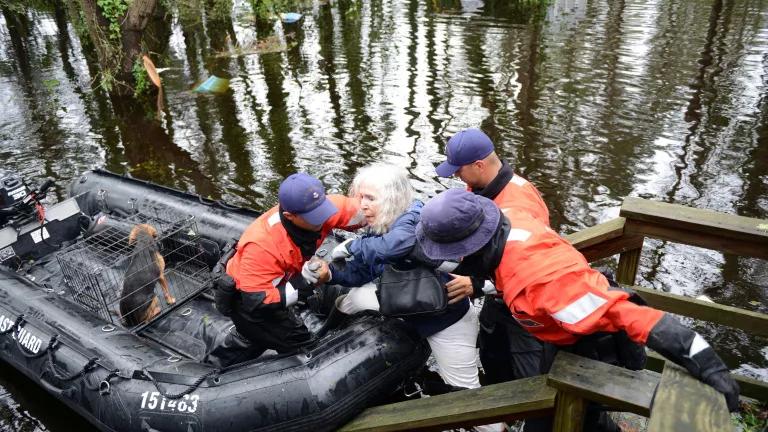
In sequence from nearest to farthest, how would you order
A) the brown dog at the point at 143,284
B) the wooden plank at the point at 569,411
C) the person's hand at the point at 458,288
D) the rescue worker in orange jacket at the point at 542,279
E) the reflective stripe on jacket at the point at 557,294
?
the rescue worker in orange jacket at the point at 542,279 < the reflective stripe on jacket at the point at 557,294 < the wooden plank at the point at 569,411 < the person's hand at the point at 458,288 < the brown dog at the point at 143,284

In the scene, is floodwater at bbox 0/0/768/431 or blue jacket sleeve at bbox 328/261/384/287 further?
floodwater at bbox 0/0/768/431

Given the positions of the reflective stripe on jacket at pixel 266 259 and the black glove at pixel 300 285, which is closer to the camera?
the reflective stripe on jacket at pixel 266 259

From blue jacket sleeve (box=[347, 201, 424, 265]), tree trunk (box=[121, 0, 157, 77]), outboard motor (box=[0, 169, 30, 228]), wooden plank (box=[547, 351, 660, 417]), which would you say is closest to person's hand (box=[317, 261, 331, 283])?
blue jacket sleeve (box=[347, 201, 424, 265])

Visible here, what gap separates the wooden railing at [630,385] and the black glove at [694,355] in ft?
0.13

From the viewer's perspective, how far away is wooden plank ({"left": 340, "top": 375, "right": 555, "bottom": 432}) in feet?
8.52

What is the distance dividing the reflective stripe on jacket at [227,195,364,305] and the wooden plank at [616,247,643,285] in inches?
80.2

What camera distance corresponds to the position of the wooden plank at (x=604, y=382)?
Result: 222cm

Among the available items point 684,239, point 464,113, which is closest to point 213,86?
point 464,113

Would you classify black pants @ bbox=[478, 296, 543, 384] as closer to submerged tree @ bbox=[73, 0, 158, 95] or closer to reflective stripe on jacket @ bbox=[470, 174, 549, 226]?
reflective stripe on jacket @ bbox=[470, 174, 549, 226]

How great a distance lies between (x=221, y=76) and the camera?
13.3 metres

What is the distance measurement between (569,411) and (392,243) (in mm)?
1180

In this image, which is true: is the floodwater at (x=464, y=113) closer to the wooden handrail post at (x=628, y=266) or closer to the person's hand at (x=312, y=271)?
the wooden handrail post at (x=628, y=266)

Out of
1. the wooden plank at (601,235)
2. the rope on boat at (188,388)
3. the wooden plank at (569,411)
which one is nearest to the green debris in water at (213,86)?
the rope on boat at (188,388)

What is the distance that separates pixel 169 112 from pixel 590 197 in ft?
26.8
